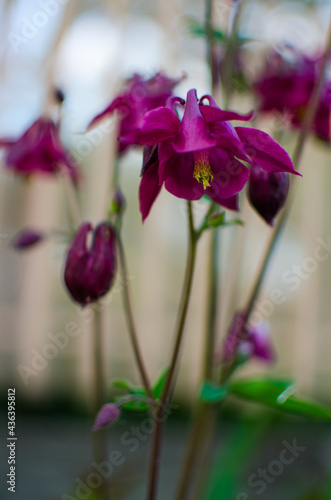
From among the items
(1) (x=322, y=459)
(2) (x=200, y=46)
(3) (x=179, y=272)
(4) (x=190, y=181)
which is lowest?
(1) (x=322, y=459)

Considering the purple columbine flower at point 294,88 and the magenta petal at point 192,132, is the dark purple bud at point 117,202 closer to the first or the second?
the magenta petal at point 192,132

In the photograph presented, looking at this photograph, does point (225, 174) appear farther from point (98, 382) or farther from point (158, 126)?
point (98, 382)

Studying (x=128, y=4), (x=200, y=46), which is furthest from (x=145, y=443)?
(x=128, y=4)

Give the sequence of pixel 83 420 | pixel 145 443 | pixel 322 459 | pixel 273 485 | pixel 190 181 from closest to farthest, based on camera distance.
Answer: pixel 190 181 < pixel 322 459 < pixel 273 485 < pixel 145 443 < pixel 83 420

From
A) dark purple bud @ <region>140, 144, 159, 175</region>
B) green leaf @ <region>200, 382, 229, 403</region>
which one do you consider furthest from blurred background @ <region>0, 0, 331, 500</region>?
dark purple bud @ <region>140, 144, 159, 175</region>

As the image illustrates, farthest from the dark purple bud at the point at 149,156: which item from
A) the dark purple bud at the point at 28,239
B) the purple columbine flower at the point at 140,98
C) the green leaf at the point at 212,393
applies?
the dark purple bud at the point at 28,239

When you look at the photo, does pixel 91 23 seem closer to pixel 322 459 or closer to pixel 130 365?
pixel 130 365

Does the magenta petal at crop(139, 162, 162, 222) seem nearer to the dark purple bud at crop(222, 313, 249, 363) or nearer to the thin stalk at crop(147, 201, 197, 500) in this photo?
the thin stalk at crop(147, 201, 197, 500)
